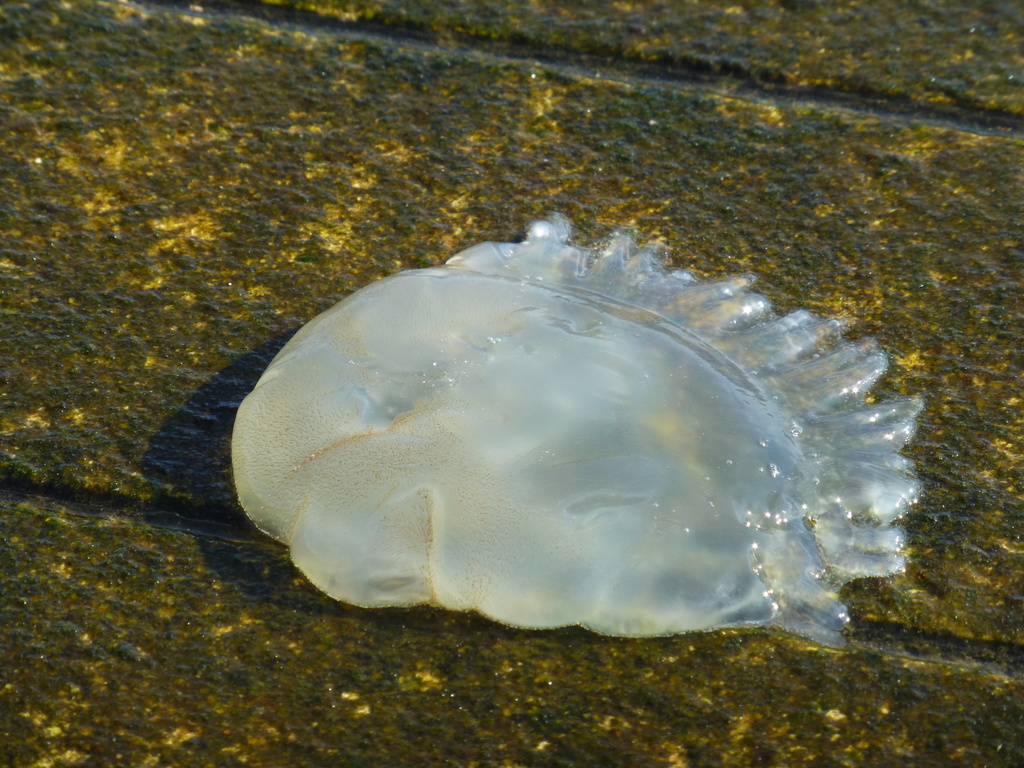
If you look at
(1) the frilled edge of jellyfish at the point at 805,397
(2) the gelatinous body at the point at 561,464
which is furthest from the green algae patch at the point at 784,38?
(2) the gelatinous body at the point at 561,464

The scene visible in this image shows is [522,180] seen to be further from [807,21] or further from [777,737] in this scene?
[777,737]

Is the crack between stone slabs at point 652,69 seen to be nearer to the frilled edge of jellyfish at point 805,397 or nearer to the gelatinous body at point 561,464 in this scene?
the frilled edge of jellyfish at point 805,397

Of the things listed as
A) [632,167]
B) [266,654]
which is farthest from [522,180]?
[266,654]

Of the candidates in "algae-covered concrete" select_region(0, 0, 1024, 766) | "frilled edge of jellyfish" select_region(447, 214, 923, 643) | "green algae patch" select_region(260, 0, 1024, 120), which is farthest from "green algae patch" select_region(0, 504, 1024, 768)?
"green algae patch" select_region(260, 0, 1024, 120)

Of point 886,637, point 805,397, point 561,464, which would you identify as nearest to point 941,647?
point 886,637

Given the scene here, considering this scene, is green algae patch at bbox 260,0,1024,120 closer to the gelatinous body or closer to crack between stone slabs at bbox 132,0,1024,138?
crack between stone slabs at bbox 132,0,1024,138

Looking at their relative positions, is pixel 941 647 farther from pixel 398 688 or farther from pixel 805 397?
pixel 398 688

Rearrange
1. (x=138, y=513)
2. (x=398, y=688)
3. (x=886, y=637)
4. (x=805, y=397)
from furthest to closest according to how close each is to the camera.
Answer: (x=805, y=397)
(x=138, y=513)
(x=886, y=637)
(x=398, y=688)
